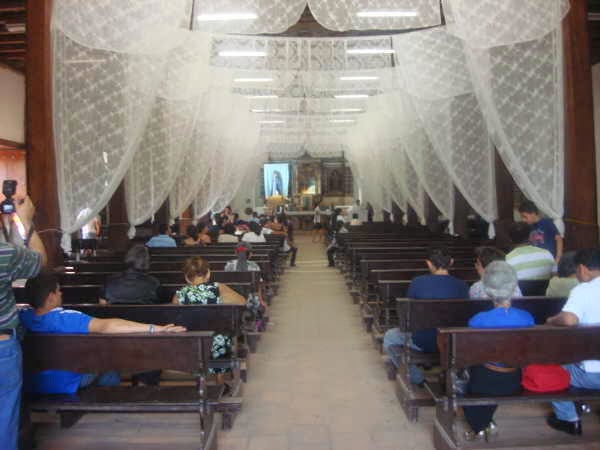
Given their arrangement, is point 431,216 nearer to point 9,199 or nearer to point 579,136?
point 579,136

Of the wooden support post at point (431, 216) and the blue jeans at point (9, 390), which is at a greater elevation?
the wooden support post at point (431, 216)

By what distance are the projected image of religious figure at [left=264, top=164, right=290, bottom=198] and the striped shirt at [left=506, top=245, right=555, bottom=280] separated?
20548 millimetres

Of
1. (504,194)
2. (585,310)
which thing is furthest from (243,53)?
(585,310)

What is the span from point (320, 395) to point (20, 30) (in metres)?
7.23

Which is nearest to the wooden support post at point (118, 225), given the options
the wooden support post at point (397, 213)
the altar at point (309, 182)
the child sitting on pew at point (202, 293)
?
the child sitting on pew at point (202, 293)

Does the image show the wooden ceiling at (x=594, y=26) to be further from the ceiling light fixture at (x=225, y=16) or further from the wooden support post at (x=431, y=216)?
the ceiling light fixture at (x=225, y=16)

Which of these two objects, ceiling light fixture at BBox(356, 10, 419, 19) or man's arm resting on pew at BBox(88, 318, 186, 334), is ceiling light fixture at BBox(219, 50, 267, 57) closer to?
ceiling light fixture at BBox(356, 10, 419, 19)

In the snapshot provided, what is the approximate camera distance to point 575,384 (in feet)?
10.3

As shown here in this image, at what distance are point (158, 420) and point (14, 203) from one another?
162cm

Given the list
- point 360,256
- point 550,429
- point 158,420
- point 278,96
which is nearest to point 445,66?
point 360,256

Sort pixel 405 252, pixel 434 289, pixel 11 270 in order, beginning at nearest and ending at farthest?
pixel 11 270 → pixel 434 289 → pixel 405 252

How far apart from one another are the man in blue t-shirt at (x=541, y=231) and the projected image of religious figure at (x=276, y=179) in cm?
1984

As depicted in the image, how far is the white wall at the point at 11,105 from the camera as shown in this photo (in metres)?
10.5

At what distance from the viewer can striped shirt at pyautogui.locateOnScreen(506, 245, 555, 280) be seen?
4.67 m
